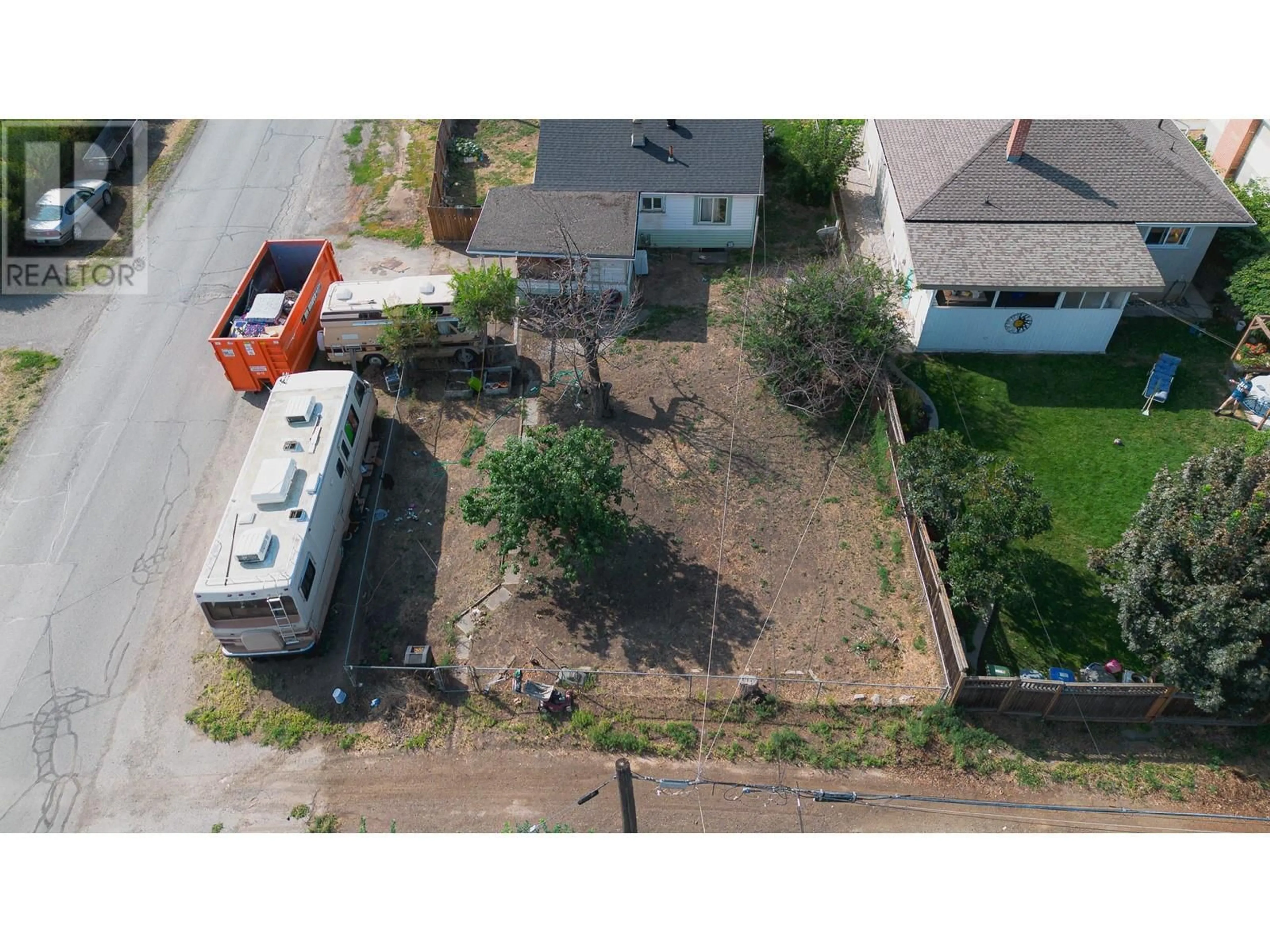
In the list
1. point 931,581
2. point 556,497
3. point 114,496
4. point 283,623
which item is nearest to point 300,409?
point 283,623

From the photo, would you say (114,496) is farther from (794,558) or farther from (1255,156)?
(1255,156)

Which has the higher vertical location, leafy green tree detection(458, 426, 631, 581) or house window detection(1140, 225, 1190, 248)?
house window detection(1140, 225, 1190, 248)

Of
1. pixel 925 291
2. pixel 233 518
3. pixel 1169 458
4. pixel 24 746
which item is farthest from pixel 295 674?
pixel 1169 458

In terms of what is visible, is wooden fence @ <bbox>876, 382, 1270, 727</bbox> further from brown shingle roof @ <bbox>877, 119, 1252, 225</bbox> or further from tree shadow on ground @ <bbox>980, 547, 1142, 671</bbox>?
brown shingle roof @ <bbox>877, 119, 1252, 225</bbox>

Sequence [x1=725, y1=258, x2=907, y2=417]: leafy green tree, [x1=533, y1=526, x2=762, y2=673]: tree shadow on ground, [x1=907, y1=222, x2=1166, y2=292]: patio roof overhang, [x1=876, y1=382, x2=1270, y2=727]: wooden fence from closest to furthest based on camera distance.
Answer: [x1=876, y1=382, x2=1270, y2=727]: wooden fence < [x1=533, y1=526, x2=762, y2=673]: tree shadow on ground < [x1=725, y1=258, x2=907, y2=417]: leafy green tree < [x1=907, y1=222, x2=1166, y2=292]: patio roof overhang

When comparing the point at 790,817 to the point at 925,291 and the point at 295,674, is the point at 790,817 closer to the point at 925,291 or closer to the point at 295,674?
the point at 295,674

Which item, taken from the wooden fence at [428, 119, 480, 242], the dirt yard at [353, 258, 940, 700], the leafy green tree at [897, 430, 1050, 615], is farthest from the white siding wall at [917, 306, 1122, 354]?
the wooden fence at [428, 119, 480, 242]

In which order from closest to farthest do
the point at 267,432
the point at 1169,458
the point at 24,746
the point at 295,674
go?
the point at 24,746 → the point at 295,674 → the point at 267,432 → the point at 1169,458
